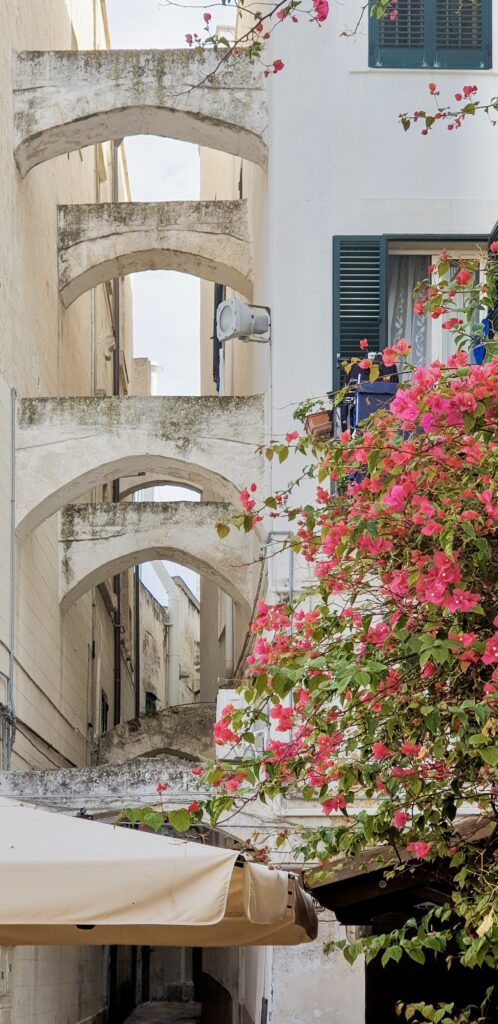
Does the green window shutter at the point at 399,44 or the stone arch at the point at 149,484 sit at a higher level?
the green window shutter at the point at 399,44

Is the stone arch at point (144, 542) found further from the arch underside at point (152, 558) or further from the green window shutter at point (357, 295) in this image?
the green window shutter at point (357, 295)

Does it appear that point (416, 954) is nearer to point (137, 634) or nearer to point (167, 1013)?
point (167, 1013)

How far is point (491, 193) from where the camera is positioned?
14.4 meters

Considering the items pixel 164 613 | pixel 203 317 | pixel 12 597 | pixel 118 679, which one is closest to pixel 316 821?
pixel 12 597

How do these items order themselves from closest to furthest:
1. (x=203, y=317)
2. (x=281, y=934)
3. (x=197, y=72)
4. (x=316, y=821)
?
(x=281, y=934) → (x=316, y=821) → (x=197, y=72) → (x=203, y=317)

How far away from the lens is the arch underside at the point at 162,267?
1792 cm

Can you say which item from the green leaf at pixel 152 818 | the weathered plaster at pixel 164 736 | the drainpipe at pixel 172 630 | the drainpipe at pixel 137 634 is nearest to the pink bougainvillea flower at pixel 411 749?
the green leaf at pixel 152 818

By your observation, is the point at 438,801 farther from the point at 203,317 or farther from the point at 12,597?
the point at 203,317

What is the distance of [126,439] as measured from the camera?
15398 mm

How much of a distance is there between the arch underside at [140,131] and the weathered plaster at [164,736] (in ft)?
25.7

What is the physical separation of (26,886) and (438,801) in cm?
167

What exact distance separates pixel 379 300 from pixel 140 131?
142 inches

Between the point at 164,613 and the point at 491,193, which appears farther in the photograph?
the point at 164,613

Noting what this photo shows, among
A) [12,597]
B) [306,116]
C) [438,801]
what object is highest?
[306,116]
